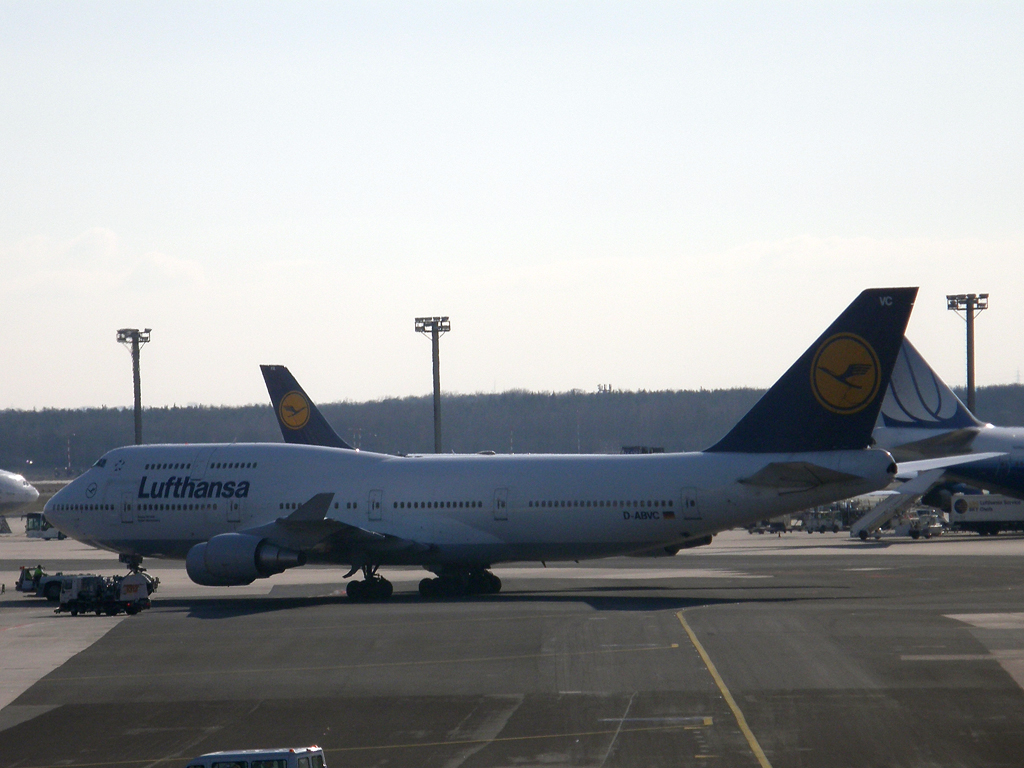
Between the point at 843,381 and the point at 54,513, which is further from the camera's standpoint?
the point at 54,513

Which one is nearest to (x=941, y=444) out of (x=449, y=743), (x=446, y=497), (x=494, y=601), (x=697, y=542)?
(x=697, y=542)

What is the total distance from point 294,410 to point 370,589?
32.2 meters

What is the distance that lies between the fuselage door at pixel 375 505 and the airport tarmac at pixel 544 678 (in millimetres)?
3115

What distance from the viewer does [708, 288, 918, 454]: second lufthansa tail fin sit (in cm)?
3778

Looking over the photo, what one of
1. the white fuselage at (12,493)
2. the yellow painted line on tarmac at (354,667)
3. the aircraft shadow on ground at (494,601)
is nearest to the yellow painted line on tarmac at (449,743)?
the yellow painted line on tarmac at (354,667)

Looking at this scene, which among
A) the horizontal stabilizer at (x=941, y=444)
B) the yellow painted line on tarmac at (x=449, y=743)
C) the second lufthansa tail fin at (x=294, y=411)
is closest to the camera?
the yellow painted line on tarmac at (x=449, y=743)

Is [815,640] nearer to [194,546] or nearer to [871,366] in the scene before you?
[871,366]

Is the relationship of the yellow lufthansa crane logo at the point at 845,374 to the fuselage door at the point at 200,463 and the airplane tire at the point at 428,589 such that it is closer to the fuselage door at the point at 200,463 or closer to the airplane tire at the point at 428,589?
the airplane tire at the point at 428,589

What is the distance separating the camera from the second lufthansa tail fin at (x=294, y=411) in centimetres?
7094

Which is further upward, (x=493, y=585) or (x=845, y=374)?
(x=845, y=374)

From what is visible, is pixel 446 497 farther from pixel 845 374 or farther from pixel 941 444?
pixel 941 444

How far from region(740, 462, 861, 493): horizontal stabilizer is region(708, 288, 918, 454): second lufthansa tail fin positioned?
1116 millimetres

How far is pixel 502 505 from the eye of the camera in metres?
41.3

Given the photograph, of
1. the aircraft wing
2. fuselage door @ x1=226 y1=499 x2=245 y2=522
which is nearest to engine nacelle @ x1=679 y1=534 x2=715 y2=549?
the aircraft wing
